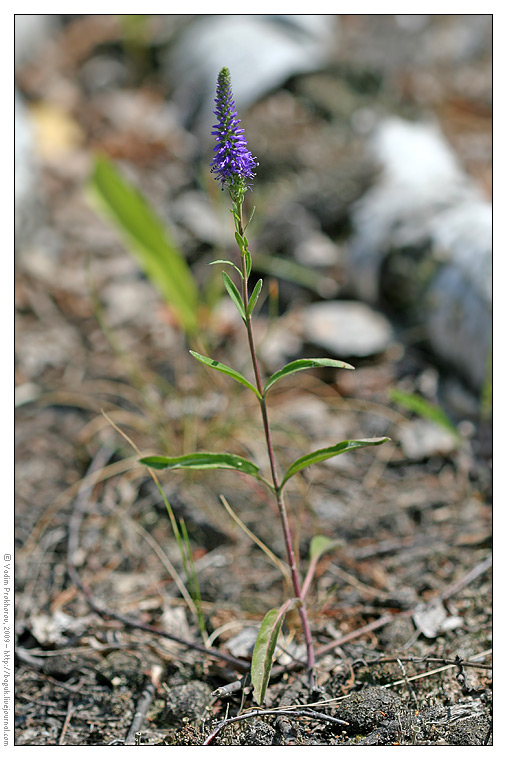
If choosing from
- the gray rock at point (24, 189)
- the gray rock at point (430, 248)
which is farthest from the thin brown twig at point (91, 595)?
the gray rock at point (24, 189)

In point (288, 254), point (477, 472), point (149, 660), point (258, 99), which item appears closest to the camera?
point (149, 660)

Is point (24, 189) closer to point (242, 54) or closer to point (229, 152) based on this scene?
point (242, 54)

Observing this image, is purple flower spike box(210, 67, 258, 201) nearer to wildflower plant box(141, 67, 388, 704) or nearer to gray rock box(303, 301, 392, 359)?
wildflower plant box(141, 67, 388, 704)

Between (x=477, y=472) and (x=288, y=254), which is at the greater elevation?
(x=288, y=254)

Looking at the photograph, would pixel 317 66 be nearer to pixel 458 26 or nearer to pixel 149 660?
pixel 458 26

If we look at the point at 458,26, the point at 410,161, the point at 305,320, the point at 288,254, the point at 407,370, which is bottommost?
the point at 407,370

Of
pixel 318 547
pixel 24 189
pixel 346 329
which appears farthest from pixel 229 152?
pixel 24 189

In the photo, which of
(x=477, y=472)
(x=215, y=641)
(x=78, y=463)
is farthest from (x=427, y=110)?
(x=215, y=641)

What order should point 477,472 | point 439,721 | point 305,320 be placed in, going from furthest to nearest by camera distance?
point 305,320
point 477,472
point 439,721
